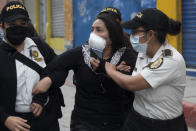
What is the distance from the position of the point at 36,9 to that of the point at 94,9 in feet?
17.8

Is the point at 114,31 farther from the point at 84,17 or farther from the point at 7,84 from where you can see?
the point at 84,17

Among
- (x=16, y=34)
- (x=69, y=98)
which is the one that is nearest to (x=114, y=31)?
(x=16, y=34)

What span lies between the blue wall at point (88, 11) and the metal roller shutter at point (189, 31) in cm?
165

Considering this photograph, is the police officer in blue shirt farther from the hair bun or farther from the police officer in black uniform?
the police officer in black uniform

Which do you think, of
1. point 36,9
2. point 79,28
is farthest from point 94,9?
point 36,9

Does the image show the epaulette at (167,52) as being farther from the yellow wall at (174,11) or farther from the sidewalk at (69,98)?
the yellow wall at (174,11)

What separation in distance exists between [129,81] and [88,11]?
391 inches

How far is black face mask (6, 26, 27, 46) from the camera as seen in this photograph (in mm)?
2572

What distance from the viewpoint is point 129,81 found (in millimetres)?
2453

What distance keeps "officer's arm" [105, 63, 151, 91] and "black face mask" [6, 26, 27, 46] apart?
0.67 meters

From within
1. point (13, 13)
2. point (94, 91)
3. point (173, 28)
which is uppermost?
point (13, 13)

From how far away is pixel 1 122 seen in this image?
97.8 inches

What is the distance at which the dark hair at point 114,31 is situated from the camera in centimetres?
267

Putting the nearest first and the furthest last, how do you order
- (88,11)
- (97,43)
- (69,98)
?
(97,43)
(69,98)
(88,11)
